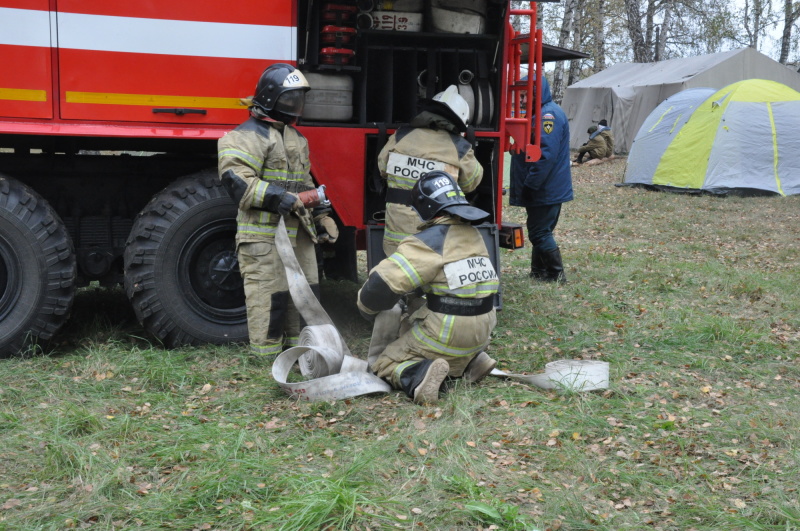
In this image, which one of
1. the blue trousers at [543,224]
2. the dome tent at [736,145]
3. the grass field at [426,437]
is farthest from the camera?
the dome tent at [736,145]

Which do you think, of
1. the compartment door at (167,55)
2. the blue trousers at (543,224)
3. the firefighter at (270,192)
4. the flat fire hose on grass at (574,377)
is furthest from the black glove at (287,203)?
the blue trousers at (543,224)

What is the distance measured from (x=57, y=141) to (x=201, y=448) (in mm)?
2724

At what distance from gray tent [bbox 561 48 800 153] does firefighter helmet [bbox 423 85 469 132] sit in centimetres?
1507

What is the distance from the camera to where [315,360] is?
511 cm

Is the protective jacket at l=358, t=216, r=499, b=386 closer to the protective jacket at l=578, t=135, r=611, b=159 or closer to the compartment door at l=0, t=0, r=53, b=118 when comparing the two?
the compartment door at l=0, t=0, r=53, b=118

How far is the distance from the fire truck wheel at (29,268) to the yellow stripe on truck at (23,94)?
537 mm

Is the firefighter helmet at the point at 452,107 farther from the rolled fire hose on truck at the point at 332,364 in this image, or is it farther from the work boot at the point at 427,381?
the work boot at the point at 427,381

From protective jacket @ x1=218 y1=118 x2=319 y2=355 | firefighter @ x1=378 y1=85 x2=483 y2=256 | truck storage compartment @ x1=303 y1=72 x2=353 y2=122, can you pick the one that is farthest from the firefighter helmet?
protective jacket @ x1=218 y1=118 x2=319 y2=355

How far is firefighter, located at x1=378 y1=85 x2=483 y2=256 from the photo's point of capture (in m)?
5.86

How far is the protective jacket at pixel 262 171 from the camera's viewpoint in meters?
5.19

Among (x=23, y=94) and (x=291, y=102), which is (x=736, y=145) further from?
(x=23, y=94)

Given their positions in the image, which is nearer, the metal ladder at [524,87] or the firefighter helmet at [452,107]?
the firefighter helmet at [452,107]

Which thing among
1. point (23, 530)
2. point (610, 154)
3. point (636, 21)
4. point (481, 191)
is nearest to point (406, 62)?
point (481, 191)

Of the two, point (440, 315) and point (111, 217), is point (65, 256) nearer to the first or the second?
point (111, 217)
